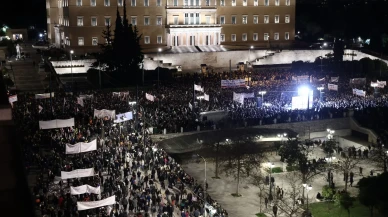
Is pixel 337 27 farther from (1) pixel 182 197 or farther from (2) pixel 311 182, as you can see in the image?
(1) pixel 182 197

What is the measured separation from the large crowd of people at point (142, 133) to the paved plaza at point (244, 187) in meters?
1.28

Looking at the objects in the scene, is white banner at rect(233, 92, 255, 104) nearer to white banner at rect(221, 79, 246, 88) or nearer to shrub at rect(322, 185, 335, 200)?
white banner at rect(221, 79, 246, 88)

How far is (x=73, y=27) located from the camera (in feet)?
221

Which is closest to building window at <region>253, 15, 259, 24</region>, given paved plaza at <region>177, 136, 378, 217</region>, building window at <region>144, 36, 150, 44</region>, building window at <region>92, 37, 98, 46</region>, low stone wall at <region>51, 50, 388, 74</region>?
low stone wall at <region>51, 50, 388, 74</region>

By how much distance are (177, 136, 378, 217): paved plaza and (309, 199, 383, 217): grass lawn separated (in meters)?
1.08

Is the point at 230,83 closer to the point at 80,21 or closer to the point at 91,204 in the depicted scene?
the point at 91,204

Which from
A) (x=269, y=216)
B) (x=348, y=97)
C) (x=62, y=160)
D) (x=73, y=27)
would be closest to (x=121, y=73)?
Result: (x=73, y=27)

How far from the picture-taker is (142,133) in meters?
34.0

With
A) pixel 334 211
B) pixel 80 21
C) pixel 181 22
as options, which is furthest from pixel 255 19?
pixel 334 211

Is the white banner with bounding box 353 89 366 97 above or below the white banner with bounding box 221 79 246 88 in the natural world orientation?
below

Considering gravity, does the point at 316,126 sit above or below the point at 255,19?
below

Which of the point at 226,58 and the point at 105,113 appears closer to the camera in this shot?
the point at 105,113

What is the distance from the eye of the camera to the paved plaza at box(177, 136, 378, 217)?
2684cm

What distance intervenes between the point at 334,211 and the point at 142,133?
Result: 13628 mm
